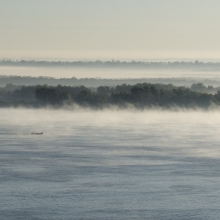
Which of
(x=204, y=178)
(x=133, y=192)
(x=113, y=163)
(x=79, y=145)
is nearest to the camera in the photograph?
(x=133, y=192)

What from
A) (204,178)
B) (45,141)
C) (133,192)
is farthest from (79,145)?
(133,192)

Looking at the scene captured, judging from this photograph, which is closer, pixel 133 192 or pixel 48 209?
pixel 48 209

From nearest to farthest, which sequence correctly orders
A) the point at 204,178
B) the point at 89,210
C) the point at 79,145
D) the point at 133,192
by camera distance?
the point at 89,210, the point at 133,192, the point at 204,178, the point at 79,145

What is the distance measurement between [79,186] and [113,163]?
14909 mm

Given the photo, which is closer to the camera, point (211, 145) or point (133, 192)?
point (133, 192)

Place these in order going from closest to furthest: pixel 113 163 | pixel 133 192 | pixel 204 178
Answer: pixel 133 192 → pixel 204 178 → pixel 113 163

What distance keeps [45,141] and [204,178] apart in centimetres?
3949

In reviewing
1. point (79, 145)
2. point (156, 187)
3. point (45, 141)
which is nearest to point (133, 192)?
point (156, 187)

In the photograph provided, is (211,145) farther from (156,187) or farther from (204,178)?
(156,187)

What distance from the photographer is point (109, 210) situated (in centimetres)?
3641

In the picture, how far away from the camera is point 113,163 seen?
5856cm

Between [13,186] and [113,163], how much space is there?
650 inches

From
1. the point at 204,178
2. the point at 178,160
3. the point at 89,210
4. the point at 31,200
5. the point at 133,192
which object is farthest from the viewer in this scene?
the point at 178,160

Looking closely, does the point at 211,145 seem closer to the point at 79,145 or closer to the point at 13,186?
the point at 79,145
